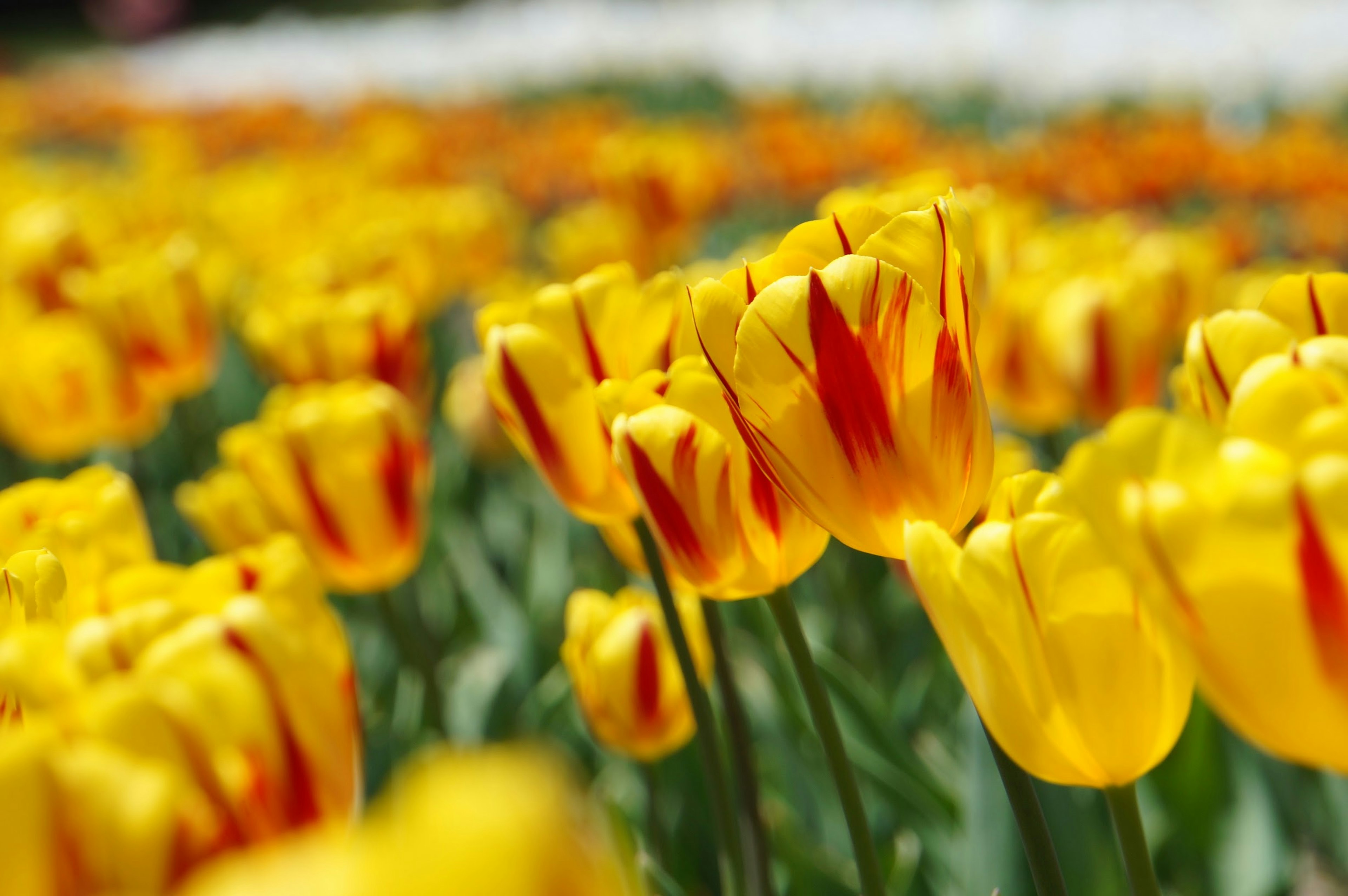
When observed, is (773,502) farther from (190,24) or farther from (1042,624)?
(190,24)

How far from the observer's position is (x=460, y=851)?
0.27 m

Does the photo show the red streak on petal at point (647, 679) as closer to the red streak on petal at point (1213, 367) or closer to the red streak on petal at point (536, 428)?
the red streak on petal at point (536, 428)

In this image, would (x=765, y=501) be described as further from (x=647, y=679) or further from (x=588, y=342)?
(x=647, y=679)

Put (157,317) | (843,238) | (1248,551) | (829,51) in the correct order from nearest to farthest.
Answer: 1. (1248,551)
2. (843,238)
3. (157,317)
4. (829,51)

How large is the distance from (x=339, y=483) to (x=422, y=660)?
0.23 meters

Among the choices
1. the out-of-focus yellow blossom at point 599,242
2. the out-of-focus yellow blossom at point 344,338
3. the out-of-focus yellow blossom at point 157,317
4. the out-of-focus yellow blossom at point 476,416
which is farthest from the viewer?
the out-of-focus yellow blossom at point 599,242

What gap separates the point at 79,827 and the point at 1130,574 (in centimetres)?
35

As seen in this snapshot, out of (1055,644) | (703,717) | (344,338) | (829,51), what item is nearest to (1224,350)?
(1055,644)

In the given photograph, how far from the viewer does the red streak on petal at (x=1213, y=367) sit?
55 cm

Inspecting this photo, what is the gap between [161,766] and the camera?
38 centimetres

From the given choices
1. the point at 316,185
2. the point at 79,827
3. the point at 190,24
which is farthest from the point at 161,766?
the point at 190,24

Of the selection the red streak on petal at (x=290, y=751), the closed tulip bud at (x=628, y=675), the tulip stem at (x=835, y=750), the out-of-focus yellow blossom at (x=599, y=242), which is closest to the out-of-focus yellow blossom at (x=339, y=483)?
the closed tulip bud at (x=628, y=675)

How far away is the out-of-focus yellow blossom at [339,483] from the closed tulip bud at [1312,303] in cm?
80

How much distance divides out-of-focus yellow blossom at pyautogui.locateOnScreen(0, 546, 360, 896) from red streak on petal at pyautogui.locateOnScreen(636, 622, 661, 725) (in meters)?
0.50
